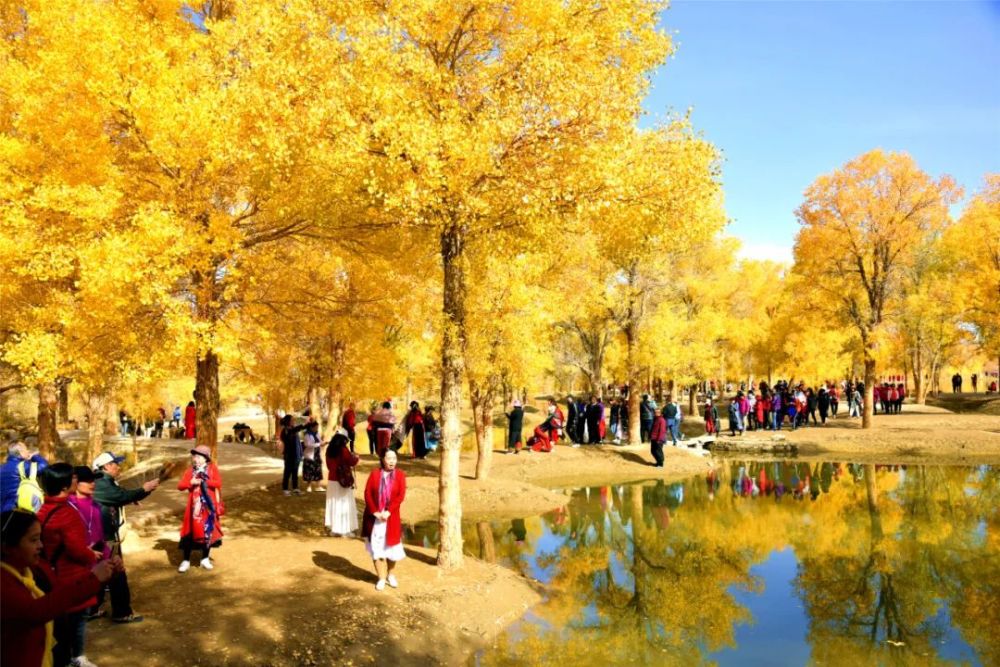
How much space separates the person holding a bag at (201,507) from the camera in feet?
32.1

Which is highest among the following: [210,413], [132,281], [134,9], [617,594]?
[134,9]

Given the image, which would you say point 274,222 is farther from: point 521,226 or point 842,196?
point 842,196

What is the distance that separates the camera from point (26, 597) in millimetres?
3783

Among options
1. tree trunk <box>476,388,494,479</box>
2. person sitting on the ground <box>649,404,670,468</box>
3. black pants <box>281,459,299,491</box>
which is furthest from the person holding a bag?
person sitting on the ground <box>649,404,670,468</box>

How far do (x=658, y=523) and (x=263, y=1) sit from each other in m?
13.3

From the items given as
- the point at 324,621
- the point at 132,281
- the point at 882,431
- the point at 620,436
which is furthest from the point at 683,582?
the point at 882,431

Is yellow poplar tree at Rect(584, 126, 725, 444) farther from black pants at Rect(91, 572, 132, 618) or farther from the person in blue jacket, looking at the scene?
the person in blue jacket

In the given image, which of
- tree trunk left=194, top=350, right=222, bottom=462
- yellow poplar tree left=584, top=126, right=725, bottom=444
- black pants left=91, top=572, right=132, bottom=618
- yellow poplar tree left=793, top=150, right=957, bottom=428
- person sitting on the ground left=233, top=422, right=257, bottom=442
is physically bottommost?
person sitting on the ground left=233, top=422, right=257, bottom=442

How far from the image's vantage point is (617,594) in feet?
37.6

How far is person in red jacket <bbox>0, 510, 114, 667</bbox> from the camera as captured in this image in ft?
Answer: 12.3

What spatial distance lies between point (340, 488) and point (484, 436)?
815 cm

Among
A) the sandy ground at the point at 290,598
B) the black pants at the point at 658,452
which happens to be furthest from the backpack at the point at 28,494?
the black pants at the point at 658,452

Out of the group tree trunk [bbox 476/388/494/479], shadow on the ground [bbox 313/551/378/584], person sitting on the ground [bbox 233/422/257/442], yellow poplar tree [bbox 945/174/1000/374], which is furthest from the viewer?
person sitting on the ground [bbox 233/422/257/442]

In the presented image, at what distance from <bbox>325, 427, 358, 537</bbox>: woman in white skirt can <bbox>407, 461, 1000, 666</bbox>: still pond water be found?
2348 mm
